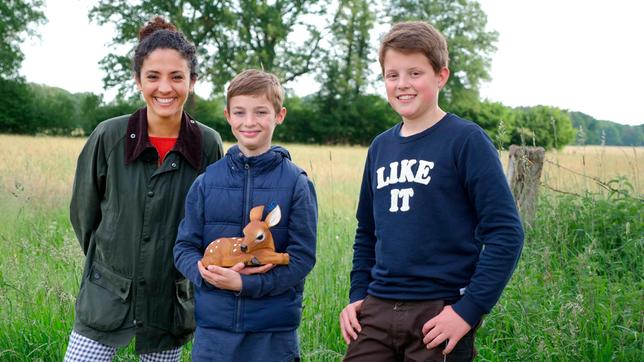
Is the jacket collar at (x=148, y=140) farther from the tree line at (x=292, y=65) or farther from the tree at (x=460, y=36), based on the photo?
the tree at (x=460, y=36)

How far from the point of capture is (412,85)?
240cm

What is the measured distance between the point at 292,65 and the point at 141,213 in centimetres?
3453

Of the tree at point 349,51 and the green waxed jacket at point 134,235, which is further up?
the tree at point 349,51

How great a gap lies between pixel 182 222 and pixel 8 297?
2376 mm

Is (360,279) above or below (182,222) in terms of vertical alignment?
below

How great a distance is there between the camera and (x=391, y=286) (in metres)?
2.40

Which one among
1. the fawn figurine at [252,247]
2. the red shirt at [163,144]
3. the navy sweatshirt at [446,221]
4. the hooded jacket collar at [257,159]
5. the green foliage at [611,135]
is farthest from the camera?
the green foliage at [611,135]

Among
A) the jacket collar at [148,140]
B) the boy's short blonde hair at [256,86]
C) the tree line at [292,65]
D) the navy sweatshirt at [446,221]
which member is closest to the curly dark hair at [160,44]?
the jacket collar at [148,140]

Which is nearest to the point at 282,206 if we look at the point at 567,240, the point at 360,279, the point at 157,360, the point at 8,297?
the point at 360,279

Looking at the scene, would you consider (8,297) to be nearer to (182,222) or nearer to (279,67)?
(182,222)

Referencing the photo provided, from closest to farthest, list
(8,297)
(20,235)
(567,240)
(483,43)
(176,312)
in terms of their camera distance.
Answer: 1. (176,312)
2. (8,297)
3. (567,240)
4. (20,235)
5. (483,43)

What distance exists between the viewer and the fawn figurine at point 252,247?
2.52m

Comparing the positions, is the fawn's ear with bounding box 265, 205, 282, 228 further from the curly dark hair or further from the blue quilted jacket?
the curly dark hair

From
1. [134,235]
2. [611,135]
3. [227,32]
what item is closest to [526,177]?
[611,135]
